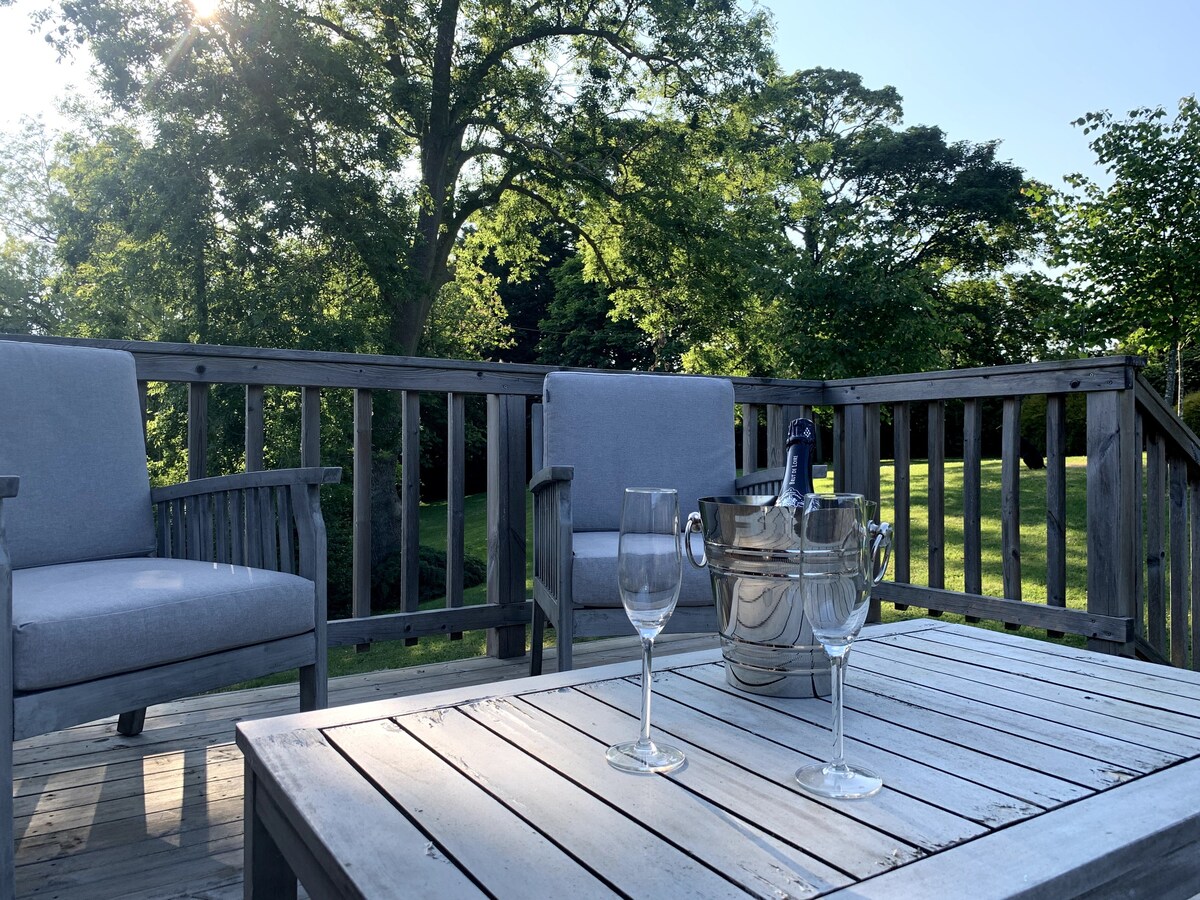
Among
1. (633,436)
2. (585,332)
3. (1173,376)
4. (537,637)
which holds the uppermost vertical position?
(585,332)

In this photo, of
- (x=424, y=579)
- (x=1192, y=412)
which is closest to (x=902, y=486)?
(x=424, y=579)

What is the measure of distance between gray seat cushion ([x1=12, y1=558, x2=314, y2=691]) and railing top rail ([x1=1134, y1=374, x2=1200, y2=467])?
97.3 inches

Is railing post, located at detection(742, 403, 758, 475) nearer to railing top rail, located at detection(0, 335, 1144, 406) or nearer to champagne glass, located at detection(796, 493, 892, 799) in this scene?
railing top rail, located at detection(0, 335, 1144, 406)

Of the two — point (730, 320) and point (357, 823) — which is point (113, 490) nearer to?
point (357, 823)

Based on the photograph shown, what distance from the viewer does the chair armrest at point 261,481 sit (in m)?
1.85

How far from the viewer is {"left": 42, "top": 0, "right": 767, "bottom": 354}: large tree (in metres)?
8.16

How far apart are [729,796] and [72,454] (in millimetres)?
1787

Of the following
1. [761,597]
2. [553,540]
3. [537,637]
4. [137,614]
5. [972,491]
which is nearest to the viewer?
[761,597]

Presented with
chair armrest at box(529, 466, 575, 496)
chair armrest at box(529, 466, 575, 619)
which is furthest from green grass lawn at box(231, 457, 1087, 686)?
chair armrest at box(529, 466, 575, 496)

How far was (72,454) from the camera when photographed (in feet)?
6.33

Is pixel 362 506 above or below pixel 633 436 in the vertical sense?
below

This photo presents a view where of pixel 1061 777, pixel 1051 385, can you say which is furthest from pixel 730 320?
pixel 1061 777

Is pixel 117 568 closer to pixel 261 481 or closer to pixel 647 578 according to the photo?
pixel 261 481

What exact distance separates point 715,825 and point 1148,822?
1.29ft
